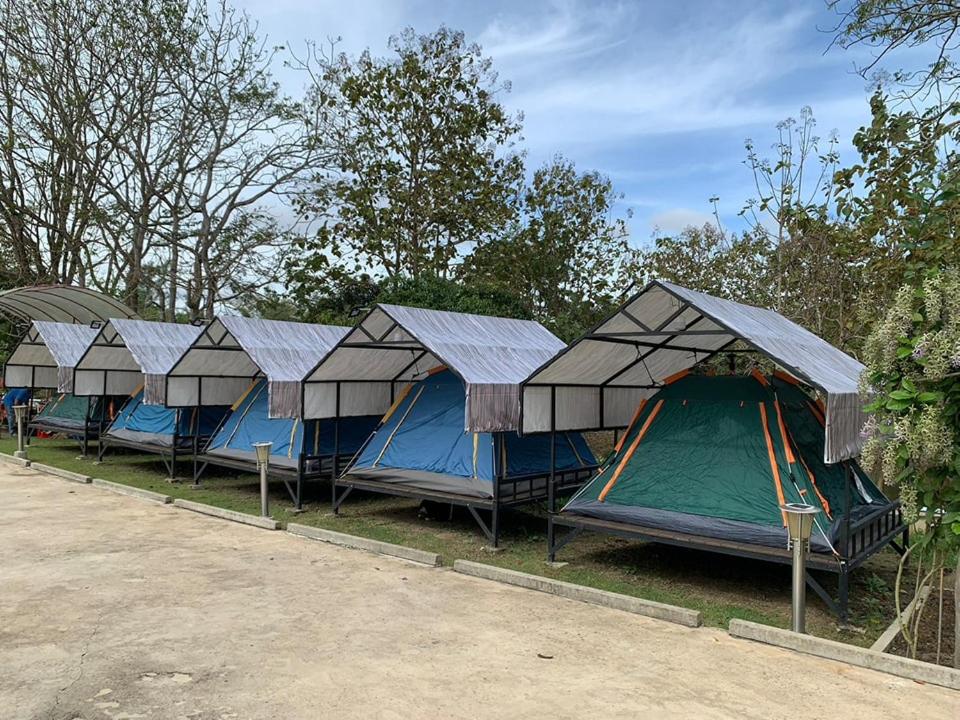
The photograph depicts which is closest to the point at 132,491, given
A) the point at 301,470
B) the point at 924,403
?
the point at 301,470

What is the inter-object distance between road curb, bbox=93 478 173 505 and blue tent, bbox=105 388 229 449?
1122 mm

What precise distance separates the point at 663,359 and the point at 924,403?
478 centimetres

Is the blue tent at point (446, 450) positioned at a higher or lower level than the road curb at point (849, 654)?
higher

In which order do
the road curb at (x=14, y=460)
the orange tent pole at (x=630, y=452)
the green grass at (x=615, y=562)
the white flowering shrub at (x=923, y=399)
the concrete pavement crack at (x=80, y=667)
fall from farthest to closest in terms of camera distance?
the road curb at (x=14, y=460), the orange tent pole at (x=630, y=452), the green grass at (x=615, y=562), the white flowering shrub at (x=923, y=399), the concrete pavement crack at (x=80, y=667)

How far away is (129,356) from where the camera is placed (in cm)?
1484

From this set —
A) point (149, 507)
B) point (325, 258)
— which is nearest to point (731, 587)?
point (149, 507)

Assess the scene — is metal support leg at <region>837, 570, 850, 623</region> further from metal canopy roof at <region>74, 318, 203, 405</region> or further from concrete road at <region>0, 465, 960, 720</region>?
metal canopy roof at <region>74, 318, 203, 405</region>

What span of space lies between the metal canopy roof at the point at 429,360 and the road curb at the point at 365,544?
4.58 ft

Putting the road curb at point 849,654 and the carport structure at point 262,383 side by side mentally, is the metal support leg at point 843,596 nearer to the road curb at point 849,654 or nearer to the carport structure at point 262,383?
the road curb at point 849,654

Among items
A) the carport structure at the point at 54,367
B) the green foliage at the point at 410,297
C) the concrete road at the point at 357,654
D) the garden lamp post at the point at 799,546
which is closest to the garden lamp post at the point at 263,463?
the concrete road at the point at 357,654

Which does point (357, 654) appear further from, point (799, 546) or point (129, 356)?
point (129, 356)

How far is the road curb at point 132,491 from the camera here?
418 inches

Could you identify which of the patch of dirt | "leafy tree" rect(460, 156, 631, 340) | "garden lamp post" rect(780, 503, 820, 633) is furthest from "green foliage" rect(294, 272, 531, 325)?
"garden lamp post" rect(780, 503, 820, 633)

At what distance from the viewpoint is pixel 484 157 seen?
19.0m
